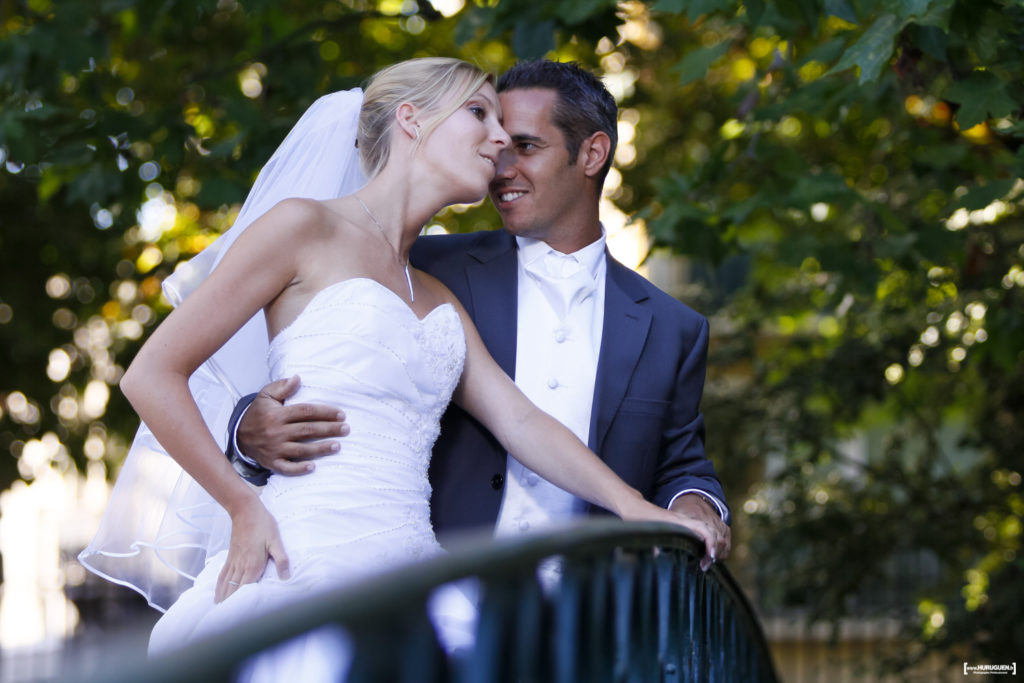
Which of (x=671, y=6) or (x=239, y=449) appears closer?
(x=239, y=449)

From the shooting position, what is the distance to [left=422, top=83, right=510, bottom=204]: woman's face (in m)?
3.03

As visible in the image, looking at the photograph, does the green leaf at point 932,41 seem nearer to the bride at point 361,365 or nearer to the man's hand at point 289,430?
the bride at point 361,365

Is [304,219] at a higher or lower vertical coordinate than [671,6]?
lower

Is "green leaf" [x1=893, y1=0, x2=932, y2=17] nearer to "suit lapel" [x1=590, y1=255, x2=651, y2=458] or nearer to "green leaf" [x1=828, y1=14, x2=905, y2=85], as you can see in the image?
"green leaf" [x1=828, y1=14, x2=905, y2=85]

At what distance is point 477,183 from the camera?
3.04 metres

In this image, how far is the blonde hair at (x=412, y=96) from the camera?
306cm

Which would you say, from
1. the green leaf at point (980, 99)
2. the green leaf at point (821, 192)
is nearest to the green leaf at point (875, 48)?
the green leaf at point (980, 99)

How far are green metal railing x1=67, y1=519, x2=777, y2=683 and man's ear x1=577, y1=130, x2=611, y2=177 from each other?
1.43 m

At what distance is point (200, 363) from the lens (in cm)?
256

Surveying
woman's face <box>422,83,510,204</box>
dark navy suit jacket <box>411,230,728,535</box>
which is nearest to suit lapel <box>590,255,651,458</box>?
dark navy suit jacket <box>411,230,728,535</box>

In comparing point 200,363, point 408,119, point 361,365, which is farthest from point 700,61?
point 200,363

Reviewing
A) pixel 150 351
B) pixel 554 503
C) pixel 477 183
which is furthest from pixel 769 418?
pixel 150 351

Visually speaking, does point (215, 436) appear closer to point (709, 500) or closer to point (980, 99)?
point (709, 500)

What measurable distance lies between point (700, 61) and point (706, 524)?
2.54 metres
